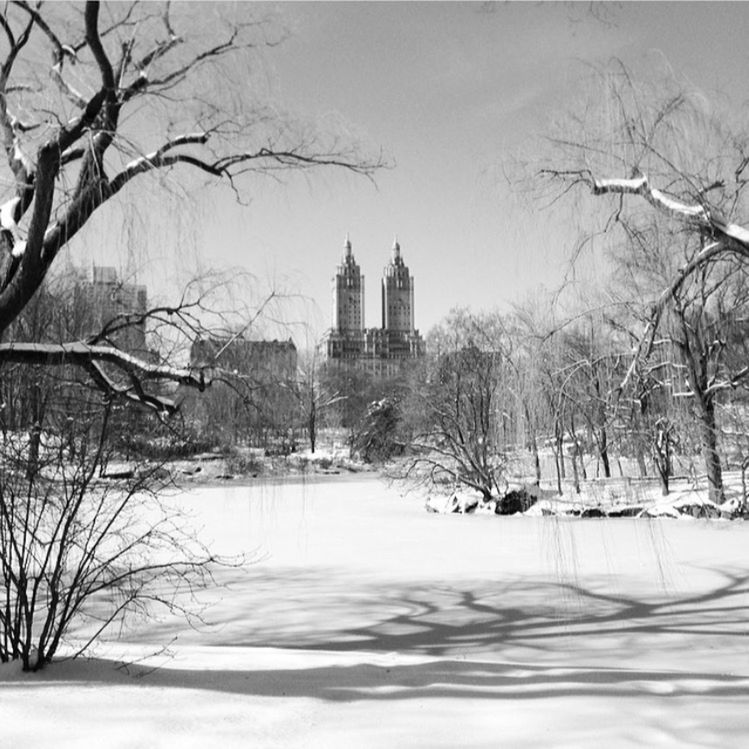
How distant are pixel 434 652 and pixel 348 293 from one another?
4.05 meters

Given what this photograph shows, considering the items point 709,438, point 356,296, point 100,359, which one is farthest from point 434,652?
point 356,296

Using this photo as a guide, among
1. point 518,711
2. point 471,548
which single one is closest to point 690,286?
point 518,711

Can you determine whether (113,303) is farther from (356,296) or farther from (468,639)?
(356,296)

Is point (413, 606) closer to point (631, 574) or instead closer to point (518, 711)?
point (631, 574)

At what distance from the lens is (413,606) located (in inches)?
260

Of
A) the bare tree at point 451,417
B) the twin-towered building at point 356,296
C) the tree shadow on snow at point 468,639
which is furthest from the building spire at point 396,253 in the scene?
the bare tree at point 451,417

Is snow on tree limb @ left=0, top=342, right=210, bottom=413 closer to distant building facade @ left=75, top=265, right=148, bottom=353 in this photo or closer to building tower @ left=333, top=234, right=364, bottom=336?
distant building facade @ left=75, top=265, right=148, bottom=353

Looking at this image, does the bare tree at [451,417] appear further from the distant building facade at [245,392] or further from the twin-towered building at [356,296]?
the distant building facade at [245,392]

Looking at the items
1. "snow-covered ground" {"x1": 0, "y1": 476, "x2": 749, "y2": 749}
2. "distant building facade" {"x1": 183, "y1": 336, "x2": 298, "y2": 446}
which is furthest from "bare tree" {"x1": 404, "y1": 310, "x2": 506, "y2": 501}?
"distant building facade" {"x1": 183, "y1": 336, "x2": 298, "y2": 446}

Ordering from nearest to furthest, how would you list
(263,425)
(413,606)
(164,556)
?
(413,606)
(263,425)
(164,556)

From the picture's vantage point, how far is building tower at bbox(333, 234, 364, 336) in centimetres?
668

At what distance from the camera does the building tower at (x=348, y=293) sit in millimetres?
6676

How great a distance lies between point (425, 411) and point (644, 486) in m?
14.2

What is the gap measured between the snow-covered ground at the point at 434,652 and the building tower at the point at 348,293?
8.59ft
